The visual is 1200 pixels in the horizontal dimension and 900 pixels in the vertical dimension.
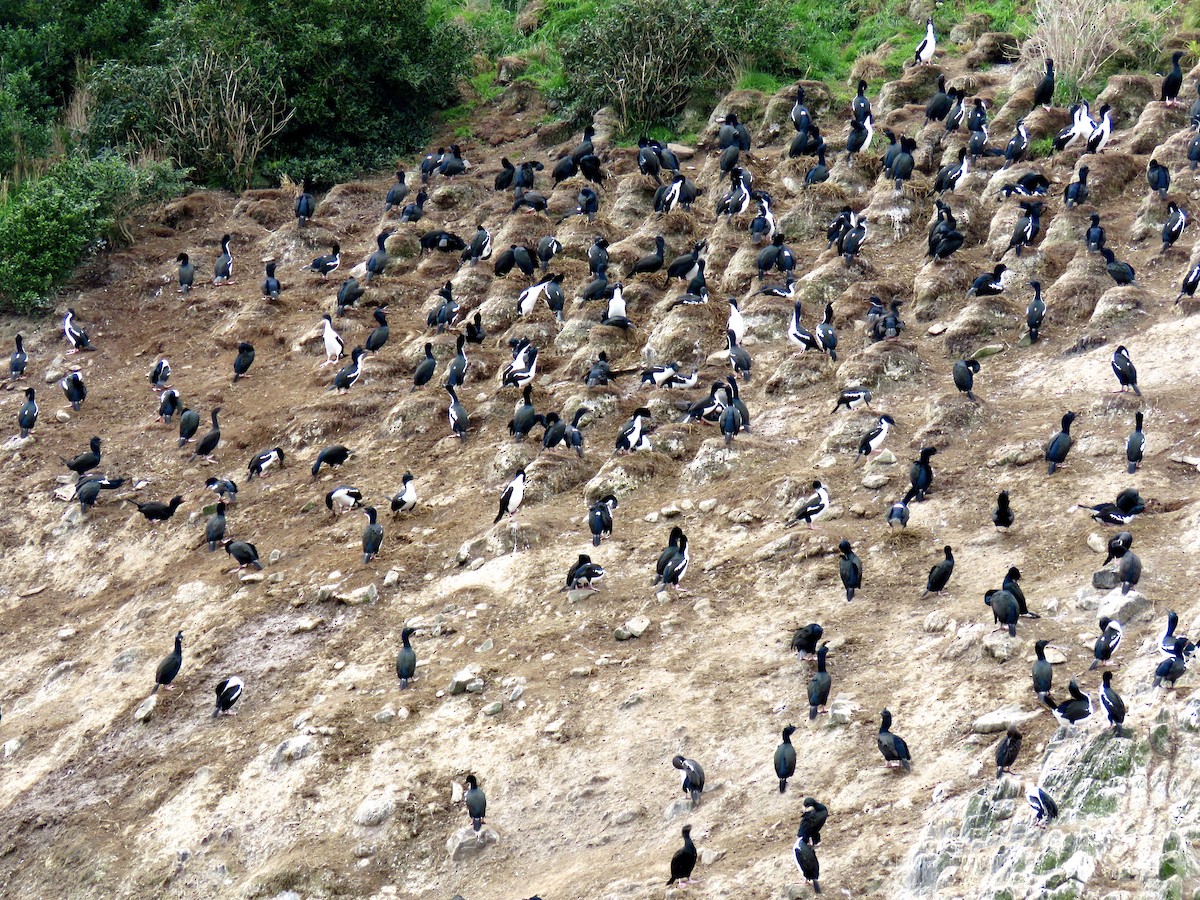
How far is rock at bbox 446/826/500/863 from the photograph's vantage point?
567 inches

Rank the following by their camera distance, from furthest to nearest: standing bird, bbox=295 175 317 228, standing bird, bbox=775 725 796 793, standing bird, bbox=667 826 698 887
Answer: standing bird, bbox=295 175 317 228 → standing bird, bbox=775 725 796 793 → standing bird, bbox=667 826 698 887

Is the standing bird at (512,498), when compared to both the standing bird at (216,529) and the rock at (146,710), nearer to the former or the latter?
the standing bird at (216,529)

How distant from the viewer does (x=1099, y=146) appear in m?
26.3

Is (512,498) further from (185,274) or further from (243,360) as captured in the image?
(185,274)

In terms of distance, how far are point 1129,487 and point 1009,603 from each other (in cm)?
345

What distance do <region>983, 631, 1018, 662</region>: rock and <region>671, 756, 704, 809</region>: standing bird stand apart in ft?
9.63

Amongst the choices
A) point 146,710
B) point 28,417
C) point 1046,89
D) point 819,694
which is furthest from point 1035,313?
point 28,417

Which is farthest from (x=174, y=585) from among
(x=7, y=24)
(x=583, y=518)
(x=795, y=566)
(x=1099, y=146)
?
(x=7, y=24)

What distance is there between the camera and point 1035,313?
21156 mm

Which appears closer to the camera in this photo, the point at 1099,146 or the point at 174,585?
the point at 174,585

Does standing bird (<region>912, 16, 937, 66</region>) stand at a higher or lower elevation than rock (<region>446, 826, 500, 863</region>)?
higher

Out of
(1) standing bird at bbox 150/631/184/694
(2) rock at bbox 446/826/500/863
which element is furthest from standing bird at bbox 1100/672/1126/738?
(1) standing bird at bbox 150/631/184/694

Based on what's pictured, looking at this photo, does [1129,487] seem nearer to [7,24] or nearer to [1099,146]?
[1099,146]

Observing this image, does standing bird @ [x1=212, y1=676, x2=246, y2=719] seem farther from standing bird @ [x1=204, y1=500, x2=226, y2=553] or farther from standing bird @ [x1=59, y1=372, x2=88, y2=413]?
standing bird @ [x1=59, y1=372, x2=88, y2=413]
